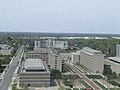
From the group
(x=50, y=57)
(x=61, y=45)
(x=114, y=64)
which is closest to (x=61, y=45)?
(x=61, y=45)

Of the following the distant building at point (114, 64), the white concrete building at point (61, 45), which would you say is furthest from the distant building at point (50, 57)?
the white concrete building at point (61, 45)

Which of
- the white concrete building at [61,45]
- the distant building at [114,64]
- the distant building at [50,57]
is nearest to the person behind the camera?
the distant building at [114,64]

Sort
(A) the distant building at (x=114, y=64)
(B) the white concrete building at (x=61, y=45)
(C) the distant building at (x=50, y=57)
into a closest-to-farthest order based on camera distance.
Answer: (A) the distant building at (x=114, y=64), (C) the distant building at (x=50, y=57), (B) the white concrete building at (x=61, y=45)

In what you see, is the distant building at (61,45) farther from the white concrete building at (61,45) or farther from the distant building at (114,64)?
the distant building at (114,64)

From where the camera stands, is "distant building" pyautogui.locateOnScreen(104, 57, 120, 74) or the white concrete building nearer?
"distant building" pyautogui.locateOnScreen(104, 57, 120, 74)

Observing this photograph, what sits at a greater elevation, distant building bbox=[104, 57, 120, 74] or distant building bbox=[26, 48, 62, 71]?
distant building bbox=[26, 48, 62, 71]

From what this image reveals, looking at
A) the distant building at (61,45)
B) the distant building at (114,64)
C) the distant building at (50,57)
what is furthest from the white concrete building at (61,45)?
the distant building at (114,64)

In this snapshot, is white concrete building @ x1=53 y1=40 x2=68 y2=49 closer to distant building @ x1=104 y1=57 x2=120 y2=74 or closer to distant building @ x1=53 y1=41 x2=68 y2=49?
distant building @ x1=53 y1=41 x2=68 y2=49

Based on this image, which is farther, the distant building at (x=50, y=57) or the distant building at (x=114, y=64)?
the distant building at (x=50, y=57)

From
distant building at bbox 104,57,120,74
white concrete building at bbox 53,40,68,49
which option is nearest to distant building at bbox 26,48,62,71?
distant building at bbox 104,57,120,74

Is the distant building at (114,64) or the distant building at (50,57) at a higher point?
the distant building at (50,57)

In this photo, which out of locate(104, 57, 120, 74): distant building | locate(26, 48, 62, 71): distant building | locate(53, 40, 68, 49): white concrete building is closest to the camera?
locate(104, 57, 120, 74): distant building

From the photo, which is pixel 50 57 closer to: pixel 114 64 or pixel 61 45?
pixel 114 64

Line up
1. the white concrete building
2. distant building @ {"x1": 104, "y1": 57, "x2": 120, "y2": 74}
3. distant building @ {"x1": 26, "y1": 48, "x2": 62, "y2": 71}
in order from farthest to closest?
the white concrete building < distant building @ {"x1": 26, "y1": 48, "x2": 62, "y2": 71} < distant building @ {"x1": 104, "y1": 57, "x2": 120, "y2": 74}
